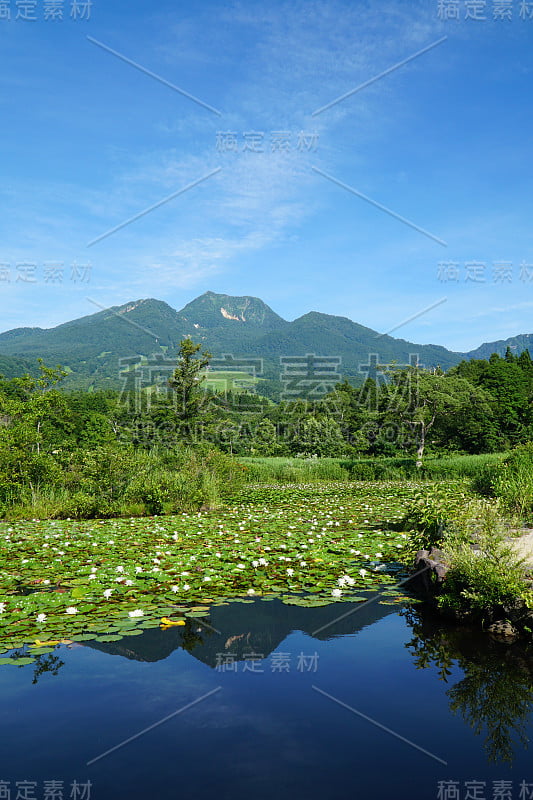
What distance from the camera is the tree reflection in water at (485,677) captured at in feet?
11.1

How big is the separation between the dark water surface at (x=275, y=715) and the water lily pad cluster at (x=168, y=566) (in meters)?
0.53

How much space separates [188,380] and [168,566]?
16.4 metres

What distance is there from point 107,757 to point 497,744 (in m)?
2.48

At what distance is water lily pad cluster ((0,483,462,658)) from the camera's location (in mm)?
5138

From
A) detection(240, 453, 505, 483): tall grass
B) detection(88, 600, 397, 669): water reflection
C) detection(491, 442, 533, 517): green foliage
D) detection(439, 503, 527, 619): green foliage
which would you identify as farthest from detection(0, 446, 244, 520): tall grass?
detection(240, 453, 505, 483): tall grass

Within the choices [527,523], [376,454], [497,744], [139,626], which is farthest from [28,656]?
[376,454]

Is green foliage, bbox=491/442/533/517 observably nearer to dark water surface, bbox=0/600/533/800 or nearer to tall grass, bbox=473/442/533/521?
tall grass, bbox=473/442/533/521

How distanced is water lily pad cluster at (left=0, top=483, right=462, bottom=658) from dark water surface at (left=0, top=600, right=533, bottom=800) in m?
0.53

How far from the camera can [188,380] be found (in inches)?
902

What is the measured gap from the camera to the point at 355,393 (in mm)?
53812

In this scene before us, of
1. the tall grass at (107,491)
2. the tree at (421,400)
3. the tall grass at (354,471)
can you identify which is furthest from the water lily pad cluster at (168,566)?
the tree at (421,400)

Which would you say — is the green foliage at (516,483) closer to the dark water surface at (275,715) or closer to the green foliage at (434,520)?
the green foliage at (434,520)

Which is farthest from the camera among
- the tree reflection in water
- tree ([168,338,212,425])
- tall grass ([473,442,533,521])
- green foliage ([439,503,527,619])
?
tree ([168,338,212,425])

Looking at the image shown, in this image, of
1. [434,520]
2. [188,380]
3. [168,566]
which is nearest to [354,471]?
[188,380]
